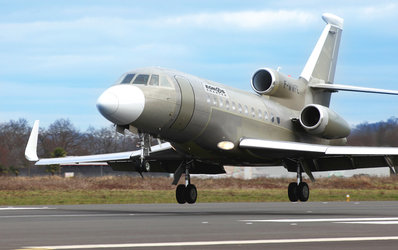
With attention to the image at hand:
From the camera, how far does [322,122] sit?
27406 millimetres

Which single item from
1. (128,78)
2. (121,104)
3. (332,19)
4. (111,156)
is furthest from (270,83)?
(121,104)

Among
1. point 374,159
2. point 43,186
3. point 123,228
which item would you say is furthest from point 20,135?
point 123,228

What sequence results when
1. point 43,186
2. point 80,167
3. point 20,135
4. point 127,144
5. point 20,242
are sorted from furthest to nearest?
point 127,144, point 80,167, point 20,135, point 43,186, point 20,242

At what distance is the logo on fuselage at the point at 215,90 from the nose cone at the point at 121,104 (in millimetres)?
3333

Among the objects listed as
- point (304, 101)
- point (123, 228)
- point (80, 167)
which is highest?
point (304, 101)

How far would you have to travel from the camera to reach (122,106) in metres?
20.6

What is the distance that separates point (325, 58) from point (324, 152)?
10.1 meters

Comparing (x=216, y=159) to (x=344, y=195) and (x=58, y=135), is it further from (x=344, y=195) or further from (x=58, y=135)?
(x=58, y=135)

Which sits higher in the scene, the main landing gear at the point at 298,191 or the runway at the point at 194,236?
the runway at the point at 194,236

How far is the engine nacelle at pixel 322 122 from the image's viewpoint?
2747 cm

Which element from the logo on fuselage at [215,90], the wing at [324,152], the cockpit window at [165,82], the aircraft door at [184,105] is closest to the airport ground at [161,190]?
the wing at [324,152]

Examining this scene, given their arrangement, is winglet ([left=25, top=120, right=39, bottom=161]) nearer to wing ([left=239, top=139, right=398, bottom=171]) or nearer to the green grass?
the green grass

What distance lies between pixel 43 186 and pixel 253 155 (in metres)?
23.2

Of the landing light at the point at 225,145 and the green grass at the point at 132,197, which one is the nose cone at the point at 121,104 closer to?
the landing light at the point at 225,145
